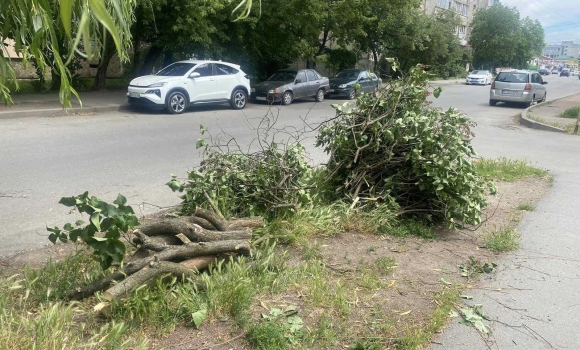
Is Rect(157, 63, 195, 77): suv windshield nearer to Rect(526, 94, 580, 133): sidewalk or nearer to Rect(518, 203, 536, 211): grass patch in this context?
Rect(526, 94, 580, 133): sidewalk

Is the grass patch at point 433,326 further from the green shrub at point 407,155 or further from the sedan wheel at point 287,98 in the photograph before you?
the sedan wheel at point 287,98

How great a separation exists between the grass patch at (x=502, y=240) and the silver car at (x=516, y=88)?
21287mm

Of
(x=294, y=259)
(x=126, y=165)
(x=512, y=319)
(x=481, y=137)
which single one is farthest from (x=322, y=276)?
(x=481, y=137)

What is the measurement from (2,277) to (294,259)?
2297mm

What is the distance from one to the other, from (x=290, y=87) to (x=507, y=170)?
43.9 feet

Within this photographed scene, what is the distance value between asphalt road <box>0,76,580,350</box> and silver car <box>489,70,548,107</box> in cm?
852

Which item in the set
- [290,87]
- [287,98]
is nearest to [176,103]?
[287,98]

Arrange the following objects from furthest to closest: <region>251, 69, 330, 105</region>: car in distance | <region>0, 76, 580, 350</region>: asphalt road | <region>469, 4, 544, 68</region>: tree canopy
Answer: <region>469, 4, 544, 68</region>: tree canopy, <region>251, 69, 330, 105</region>: car in distance, <region>0, 76, 580, 350</region>: asphalt road

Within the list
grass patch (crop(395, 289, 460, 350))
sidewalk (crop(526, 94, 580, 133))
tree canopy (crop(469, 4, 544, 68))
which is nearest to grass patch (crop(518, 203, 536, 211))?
grass patch (crop(395, 289, 460, 350))

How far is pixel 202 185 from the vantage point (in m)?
5.17

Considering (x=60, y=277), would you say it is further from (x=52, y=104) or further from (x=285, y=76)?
(x=285, y=76)

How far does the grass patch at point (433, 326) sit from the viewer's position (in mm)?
3557

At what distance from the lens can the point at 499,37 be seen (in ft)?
224

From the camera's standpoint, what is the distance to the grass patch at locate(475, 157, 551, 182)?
9.38m
